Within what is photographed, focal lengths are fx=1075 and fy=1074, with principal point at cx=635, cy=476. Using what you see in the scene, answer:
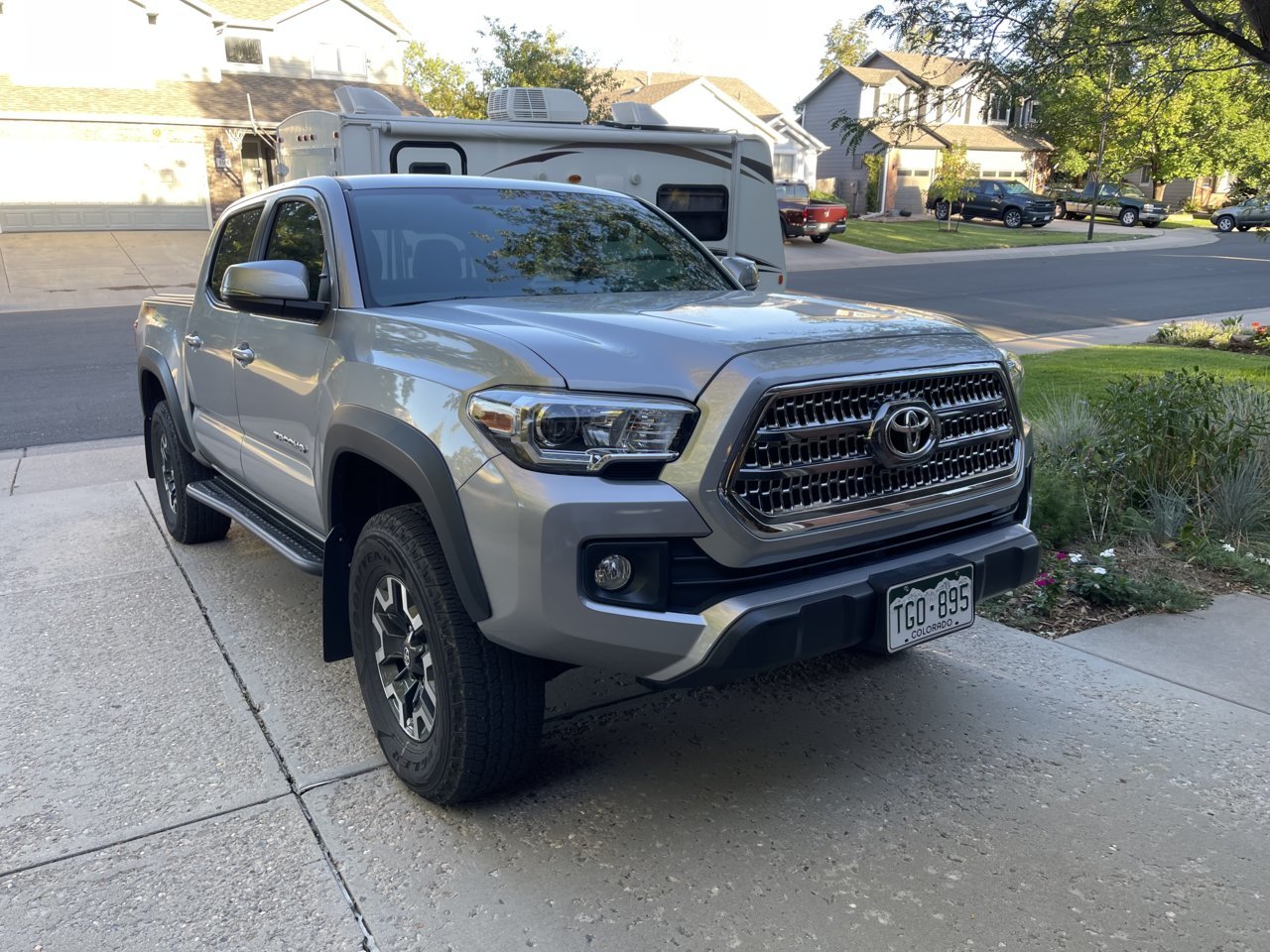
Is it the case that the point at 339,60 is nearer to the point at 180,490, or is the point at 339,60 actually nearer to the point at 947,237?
the point at 947,237

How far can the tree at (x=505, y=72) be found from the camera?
35.9 metres

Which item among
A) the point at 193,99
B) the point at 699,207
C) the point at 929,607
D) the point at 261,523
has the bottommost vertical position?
the point at 261,523

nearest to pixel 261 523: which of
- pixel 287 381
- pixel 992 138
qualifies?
pixel 287 381

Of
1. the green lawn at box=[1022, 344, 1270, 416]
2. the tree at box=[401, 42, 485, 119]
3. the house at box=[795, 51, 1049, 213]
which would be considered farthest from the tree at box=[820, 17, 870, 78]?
the green lawn at box=[1022, 344, 1270, 416]

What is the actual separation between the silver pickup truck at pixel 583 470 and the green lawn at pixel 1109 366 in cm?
500

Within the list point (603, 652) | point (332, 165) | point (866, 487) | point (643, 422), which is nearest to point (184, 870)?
point (603, 652)

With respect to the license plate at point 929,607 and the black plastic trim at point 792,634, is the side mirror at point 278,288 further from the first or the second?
the license plate at point 929,607

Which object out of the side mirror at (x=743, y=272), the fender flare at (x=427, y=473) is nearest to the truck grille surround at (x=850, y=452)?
the fender flare at (x=427, y=473)

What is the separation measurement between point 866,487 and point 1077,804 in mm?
1234

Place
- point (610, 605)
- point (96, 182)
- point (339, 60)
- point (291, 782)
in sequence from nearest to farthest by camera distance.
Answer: point (610, 605) < point (291, 782) < point (96, 182) < point (339, 60)

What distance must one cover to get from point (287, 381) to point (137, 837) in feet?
5.46

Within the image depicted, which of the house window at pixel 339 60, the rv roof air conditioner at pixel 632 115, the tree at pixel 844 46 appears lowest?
the rv roof air conditioner at pixel 632 115

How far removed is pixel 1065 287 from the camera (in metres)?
20.9

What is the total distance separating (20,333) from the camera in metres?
15.1
